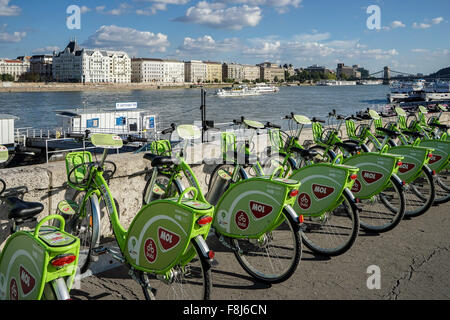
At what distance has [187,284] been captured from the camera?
2.90m

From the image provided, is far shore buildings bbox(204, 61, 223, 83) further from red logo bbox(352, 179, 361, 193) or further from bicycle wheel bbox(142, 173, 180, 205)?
bicycle wheel bbox(142, 173, 180, 205)

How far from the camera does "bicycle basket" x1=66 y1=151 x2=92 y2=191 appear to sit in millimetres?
3336

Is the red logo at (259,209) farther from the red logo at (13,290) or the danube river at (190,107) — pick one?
the danube river at (190,107)

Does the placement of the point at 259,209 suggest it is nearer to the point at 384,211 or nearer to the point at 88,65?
the point at 384,211

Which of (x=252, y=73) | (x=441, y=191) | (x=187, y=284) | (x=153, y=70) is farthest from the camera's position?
(x=252, y=73)

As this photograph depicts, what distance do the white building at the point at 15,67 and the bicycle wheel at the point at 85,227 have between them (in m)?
153

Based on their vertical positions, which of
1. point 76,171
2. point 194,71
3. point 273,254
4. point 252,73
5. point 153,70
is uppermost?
point 252,73

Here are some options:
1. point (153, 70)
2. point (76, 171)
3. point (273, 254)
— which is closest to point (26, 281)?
point (76, 171)

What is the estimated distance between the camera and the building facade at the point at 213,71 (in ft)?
548

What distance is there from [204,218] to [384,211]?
2.70 meters

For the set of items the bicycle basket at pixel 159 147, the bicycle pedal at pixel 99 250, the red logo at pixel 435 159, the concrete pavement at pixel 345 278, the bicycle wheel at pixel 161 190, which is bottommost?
the concrete pavement at pixel 345 278

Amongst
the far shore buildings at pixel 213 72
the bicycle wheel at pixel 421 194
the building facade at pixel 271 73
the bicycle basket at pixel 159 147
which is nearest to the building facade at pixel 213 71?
the far shore buildings at pixel 213 72

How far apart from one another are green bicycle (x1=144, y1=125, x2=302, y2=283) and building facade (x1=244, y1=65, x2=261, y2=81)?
179498 mm
